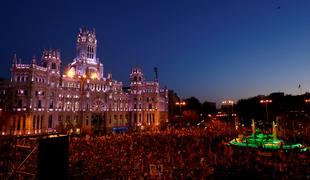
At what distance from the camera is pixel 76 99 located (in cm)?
6719

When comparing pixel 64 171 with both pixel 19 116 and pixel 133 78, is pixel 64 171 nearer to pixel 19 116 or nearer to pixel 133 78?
pixel 19 116

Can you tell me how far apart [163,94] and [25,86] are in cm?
4982

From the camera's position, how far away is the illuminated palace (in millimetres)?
52500

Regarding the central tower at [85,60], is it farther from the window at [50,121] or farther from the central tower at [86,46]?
the window at [50,121]

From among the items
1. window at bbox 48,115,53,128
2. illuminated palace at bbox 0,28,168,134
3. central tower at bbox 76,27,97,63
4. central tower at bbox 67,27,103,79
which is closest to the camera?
illuminated palace at bbox 0,28,168,134

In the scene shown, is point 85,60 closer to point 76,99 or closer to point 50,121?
point 76,99

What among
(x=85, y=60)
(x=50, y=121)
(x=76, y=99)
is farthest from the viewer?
(x=85, y=60)

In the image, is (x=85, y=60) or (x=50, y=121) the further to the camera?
(x=85, y=60)

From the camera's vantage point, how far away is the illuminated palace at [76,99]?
2067 inches

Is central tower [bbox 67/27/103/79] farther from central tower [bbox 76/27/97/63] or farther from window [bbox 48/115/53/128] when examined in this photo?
window [bbox 48/115/53/128]

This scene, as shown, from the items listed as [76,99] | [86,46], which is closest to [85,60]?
[86,46]

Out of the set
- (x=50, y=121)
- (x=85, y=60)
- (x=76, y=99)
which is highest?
(x=85, y=60)

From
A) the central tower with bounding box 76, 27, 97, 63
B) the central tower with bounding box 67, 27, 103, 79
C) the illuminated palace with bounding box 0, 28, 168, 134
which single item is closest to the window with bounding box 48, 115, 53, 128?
the illuminated palace with bounding box 0, 28, 168, 134

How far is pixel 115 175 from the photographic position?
14828 mm
